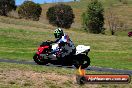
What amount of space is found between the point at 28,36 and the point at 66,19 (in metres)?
55.9

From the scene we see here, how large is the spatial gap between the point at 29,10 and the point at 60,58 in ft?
275

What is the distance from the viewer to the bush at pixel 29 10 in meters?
107

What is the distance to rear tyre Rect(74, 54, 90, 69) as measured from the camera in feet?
77.3

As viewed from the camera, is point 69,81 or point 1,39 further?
point 1,39

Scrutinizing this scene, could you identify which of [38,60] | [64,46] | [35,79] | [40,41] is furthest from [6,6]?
[35,79]

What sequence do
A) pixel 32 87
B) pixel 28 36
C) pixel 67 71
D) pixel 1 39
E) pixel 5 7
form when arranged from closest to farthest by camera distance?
pixel 32 87 < pixel 67 71 < pixel 1 39 < pixel 28 36 < pixel 5 7

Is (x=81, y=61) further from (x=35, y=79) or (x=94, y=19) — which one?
(x=94, y=19)

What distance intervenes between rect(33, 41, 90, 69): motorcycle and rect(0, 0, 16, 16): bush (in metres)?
72.7

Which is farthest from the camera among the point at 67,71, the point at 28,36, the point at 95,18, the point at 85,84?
the point at 95,18

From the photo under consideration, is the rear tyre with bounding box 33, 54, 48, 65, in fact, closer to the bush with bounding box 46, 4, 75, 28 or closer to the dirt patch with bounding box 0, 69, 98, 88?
the dirt patch with bounding box 0, 69, 98, 88

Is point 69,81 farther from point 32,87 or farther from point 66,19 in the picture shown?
point 66,19

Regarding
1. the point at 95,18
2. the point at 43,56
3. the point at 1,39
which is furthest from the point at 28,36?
the point at 95,18

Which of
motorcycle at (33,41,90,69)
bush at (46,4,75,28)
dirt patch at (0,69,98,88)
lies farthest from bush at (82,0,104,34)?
dirt patch at (0,69,98,88)

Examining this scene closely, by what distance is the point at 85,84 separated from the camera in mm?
19344
